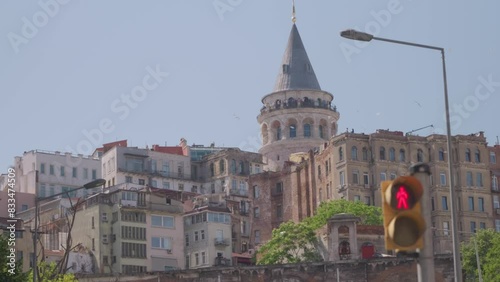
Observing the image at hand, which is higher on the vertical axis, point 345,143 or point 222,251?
point 345,143

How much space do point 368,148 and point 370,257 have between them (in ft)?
118

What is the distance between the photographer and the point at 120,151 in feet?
509

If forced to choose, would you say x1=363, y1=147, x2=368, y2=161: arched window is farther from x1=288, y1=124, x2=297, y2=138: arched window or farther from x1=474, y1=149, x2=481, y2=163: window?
x1=288, y1=124, x2=297, y2=138: arched window

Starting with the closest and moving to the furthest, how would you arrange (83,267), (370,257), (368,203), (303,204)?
(370,257) → (83,267) → (368,203) → (303,204)

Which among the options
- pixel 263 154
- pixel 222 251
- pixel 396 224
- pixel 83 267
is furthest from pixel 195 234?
pixel 396 224

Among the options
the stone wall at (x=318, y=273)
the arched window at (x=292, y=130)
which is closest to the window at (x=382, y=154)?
the arched window at (x=292, y=130)

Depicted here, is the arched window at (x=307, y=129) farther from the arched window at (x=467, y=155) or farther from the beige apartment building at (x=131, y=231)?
the beige apartment building at (x=131, y=231)

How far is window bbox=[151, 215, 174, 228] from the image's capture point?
123 meters

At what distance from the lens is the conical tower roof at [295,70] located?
567 ft

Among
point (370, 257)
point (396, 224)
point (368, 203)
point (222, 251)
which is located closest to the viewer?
point (396, 224)

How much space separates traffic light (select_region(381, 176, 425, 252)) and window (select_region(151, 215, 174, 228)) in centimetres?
10718

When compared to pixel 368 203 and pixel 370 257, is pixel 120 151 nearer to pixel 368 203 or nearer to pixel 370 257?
pixel 368 203

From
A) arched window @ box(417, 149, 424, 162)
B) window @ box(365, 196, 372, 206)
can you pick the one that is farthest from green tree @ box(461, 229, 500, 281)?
arched window @ box(417, 149, 424, 162)

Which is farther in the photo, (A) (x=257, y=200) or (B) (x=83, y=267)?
(A) (x=257, y=200)
